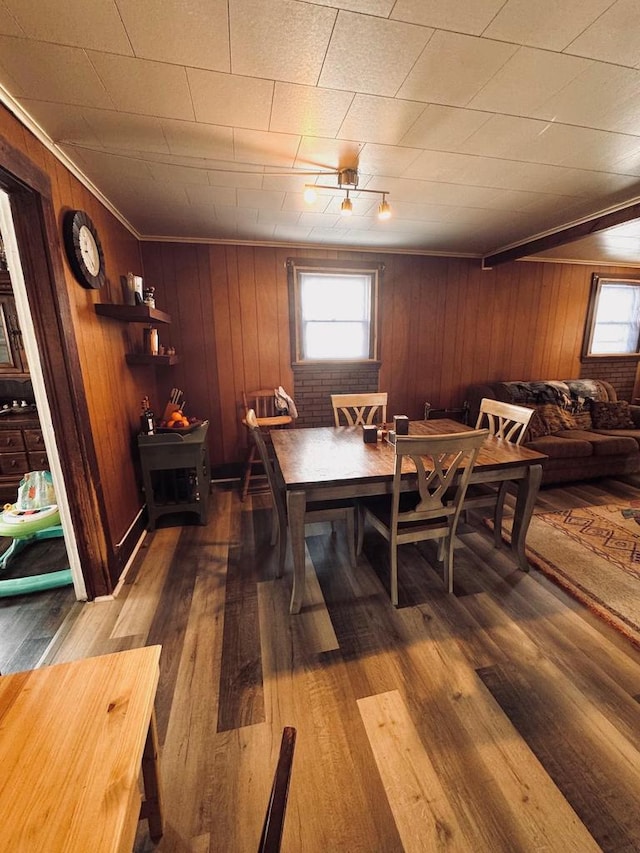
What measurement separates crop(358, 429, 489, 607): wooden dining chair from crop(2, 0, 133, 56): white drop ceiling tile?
1.80 metres

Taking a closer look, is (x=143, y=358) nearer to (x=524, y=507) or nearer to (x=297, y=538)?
(x=297, y=538)

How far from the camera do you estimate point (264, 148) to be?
1.83m

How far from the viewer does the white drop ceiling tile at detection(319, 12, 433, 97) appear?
1142 millimetres

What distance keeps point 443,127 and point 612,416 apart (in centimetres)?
377

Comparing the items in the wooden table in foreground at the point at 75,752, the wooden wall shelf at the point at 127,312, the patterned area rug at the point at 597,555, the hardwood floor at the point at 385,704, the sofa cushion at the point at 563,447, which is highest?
the wooden wall shelf at the point at 127,312

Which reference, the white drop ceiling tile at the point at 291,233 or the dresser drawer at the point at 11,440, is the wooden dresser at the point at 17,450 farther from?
the white drop ceiling tile at the point at 291,233

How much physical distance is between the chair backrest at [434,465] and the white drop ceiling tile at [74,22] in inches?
70.9

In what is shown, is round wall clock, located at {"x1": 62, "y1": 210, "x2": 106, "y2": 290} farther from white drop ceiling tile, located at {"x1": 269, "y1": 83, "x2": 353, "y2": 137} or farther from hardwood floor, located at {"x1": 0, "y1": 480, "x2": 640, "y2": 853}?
hardwood floor, located at {"x1": 0, "y1": 480, "x2": 640, "y2": 853}

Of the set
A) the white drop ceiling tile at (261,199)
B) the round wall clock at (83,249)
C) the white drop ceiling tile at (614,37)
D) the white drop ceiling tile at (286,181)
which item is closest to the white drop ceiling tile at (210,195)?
the white drop ceiling tile at (261,199)

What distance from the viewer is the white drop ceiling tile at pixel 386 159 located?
186cm

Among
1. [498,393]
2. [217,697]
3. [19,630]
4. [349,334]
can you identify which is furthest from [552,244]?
[19,630]

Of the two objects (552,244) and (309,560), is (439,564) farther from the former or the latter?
(552,244)

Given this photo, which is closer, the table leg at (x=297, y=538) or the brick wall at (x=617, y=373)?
the table leg at (x=297, y=538)

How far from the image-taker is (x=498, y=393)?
3982 mm
